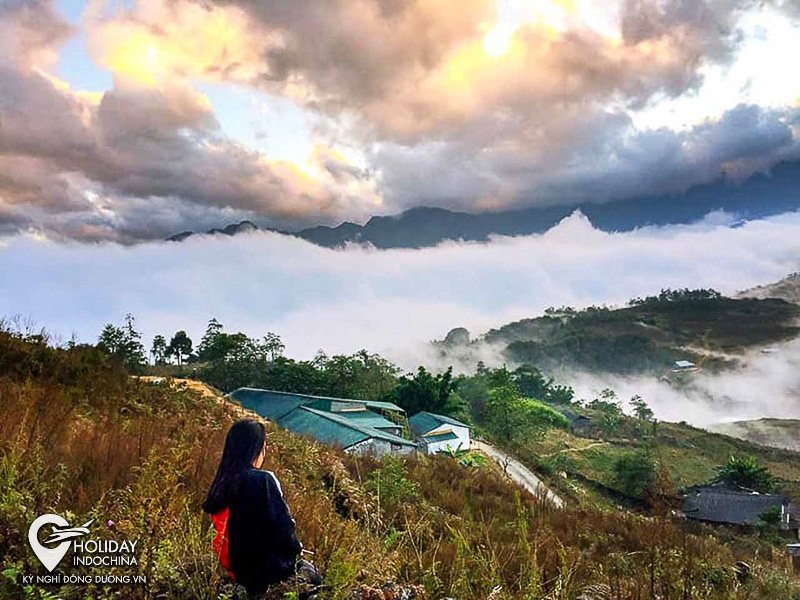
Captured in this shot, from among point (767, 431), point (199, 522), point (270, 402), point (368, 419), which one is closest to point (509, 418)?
point (368, 419)

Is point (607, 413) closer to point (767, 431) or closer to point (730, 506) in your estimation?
point (767, 431)

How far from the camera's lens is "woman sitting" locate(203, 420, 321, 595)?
312cm

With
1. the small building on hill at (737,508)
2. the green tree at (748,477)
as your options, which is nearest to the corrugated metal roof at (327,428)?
the small building on hill at (737,508)

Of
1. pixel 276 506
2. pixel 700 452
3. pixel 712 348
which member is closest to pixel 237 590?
pixel 276 506

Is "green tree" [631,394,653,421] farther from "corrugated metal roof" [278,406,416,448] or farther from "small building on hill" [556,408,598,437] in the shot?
"corrugated metal roof" [278,406,416,448]

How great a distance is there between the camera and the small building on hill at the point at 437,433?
Answer: 3763 cm

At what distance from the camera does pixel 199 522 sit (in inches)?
147

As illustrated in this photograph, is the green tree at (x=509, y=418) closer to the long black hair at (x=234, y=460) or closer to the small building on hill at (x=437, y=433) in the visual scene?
the small building on hill at (x=437, y=433)

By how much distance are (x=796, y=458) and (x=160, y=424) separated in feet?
258

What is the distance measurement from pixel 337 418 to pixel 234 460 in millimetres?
27792

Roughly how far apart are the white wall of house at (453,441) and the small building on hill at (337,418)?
279 cm

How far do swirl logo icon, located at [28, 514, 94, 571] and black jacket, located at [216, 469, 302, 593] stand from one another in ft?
2.98

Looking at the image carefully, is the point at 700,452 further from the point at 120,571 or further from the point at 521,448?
the point at 120,571

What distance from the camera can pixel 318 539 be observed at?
4031mm
